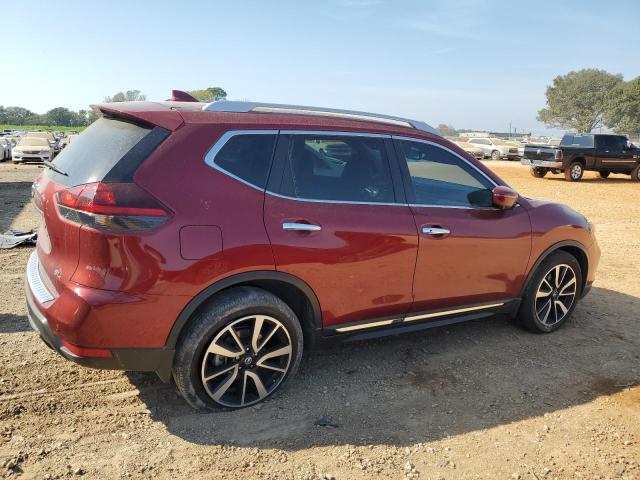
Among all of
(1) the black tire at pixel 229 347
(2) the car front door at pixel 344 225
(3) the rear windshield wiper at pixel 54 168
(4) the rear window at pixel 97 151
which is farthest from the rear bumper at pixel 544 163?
(3) the rear windshield wiper at pixel 54 168

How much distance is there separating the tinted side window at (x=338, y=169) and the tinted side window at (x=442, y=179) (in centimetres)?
27

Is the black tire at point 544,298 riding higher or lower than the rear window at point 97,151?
lower

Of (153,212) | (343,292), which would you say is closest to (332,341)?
(343,292)

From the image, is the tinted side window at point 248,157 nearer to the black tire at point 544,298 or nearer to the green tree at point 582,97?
the black tire at point 544,298

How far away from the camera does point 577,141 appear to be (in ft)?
71.6

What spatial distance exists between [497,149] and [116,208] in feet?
122

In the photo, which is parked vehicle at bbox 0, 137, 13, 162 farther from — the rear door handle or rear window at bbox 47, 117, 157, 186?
the rear door handle

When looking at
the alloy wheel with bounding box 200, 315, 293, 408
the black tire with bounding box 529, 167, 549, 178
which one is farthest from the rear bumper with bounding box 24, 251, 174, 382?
the black tire with bounding box 529, 167, 549, 178

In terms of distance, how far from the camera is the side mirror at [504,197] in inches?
160

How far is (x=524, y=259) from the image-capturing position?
4.40m

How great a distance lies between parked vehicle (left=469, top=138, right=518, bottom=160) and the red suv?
34.9m

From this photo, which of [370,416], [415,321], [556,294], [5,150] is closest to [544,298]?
[556,294]

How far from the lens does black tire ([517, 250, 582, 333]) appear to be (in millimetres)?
4594

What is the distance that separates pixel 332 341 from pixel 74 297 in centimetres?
165
